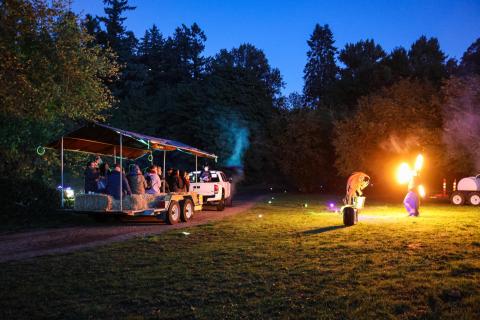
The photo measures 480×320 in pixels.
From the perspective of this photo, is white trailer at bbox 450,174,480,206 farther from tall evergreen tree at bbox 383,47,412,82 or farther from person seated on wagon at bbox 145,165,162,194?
tall evergreen tree at bbox 383,47,412,82

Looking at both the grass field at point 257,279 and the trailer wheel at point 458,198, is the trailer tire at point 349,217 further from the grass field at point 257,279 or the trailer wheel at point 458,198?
the trailer wheel at point 458,198

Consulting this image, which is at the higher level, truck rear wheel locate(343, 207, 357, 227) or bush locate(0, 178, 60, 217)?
bush locate(0, 178, 60, 217)

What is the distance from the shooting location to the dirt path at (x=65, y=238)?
1088 centimetres

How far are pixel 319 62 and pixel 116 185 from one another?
76.0m

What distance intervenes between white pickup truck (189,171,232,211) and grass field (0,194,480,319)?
33.4 ft

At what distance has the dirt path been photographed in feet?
35.7

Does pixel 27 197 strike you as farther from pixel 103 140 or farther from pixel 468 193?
pixel 468 193

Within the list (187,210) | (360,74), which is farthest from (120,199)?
(360,74)

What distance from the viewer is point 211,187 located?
75.5 feet

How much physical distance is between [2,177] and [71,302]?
13834mm

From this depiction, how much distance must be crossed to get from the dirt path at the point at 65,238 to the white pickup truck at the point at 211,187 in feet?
20.0

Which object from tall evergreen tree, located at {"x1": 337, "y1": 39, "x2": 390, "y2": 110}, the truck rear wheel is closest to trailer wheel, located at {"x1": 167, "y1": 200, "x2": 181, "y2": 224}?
the truck rear wheel

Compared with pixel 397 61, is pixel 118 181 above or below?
below

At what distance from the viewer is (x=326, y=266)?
8672mm
